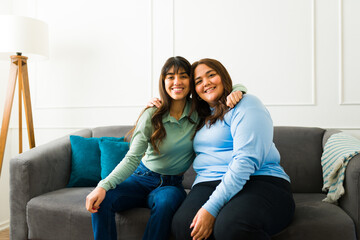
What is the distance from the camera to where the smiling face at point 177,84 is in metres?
1.54

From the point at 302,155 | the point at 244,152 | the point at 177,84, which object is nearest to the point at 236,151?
the point at 244,152

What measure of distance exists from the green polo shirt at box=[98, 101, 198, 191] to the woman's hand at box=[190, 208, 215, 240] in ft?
1.32

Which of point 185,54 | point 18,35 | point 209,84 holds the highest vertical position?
point 18,35

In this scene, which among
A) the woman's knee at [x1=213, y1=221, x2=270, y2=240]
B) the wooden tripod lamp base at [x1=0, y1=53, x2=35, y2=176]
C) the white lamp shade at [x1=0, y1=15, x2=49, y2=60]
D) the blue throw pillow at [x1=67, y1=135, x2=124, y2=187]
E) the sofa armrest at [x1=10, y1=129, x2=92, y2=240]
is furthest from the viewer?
the wooden tripod lamp base at [x1=0, y1=53, x2=35, y2=176]

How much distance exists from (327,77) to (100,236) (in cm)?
184

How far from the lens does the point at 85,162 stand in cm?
199

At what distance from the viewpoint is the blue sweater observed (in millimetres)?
1206

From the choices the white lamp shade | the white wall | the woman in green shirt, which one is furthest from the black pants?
the white lamp shade

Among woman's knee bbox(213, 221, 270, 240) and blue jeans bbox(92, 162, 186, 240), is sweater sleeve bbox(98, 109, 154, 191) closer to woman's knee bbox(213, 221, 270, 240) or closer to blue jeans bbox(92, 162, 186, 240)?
blue jeans bbox(92, 162, 186, 240)

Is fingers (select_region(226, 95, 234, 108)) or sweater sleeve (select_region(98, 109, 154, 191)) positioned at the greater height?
fingers (select_region(226, 95, 234, 108))

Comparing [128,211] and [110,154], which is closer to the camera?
[128,211]

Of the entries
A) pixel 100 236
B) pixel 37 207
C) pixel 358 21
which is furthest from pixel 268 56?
pixel 37 207

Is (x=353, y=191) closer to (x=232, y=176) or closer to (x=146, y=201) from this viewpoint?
(x=232, y=176)

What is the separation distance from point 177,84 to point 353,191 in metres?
0.99
